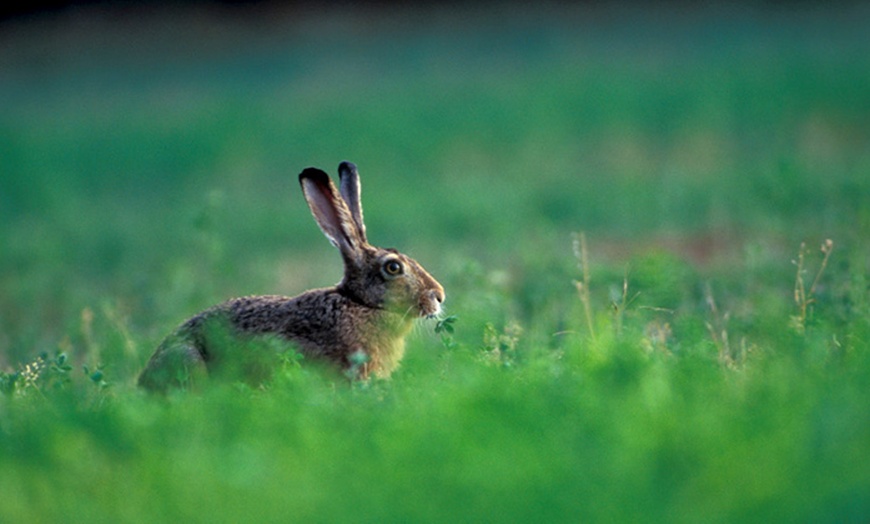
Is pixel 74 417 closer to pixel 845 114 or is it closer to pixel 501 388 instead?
pixel 501 388

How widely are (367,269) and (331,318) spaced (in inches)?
17.4

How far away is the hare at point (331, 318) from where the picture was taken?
660cm

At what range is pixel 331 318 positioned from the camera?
22.8 ft

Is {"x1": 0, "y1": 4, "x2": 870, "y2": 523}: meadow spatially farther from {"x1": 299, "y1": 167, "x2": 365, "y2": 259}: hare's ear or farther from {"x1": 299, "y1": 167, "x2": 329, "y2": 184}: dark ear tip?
{"x1": 299, "y1": 167, "x2": 329, "y2": 184}: dark ear tip

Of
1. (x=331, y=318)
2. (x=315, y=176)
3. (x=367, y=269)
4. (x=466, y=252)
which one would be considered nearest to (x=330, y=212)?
(x=315, y=176)

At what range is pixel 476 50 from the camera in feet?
87.4

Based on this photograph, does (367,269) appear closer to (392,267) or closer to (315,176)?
(392,267)

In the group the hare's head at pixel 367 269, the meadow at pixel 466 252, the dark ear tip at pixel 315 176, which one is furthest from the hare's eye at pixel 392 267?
the dark ear tip at pixel 315 176

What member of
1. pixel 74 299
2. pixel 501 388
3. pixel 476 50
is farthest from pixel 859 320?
pixel 476 50

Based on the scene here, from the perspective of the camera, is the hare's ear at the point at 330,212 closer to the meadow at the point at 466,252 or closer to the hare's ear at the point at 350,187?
the hare's ear at the point at 350,187

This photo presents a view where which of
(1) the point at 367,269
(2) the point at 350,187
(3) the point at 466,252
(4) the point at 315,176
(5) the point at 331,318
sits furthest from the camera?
(3) the point at 466,252

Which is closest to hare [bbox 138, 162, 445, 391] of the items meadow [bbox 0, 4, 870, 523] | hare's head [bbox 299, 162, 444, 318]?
hare's head [bbox 299, 162, 444, 318]

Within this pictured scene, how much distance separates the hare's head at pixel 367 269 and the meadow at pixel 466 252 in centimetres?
28

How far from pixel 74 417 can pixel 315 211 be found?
2414 millimetres
